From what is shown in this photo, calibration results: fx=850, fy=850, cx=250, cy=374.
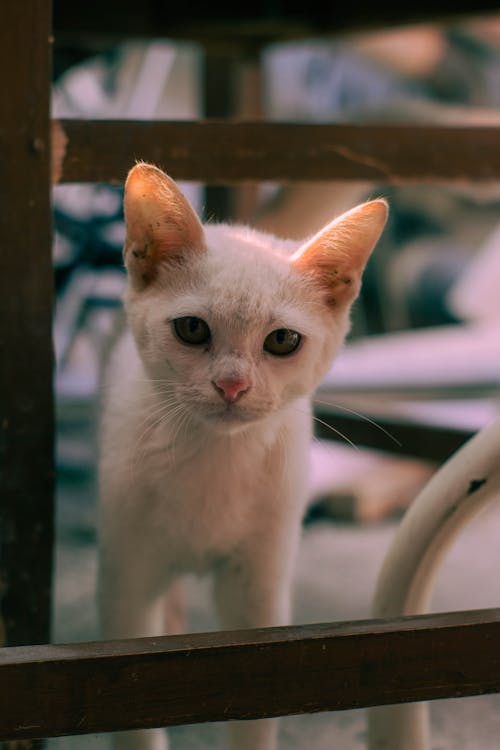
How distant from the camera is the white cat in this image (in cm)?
107

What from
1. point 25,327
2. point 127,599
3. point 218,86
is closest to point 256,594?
point 127,599

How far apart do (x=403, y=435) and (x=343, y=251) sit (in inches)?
41.2

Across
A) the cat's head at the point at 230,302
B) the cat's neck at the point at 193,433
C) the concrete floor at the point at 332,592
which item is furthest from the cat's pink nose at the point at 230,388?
the concrete floor at the point at 332,592

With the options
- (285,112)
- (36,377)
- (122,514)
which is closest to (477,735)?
(122,514)

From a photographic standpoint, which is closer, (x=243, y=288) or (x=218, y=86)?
(x=243, y=288)

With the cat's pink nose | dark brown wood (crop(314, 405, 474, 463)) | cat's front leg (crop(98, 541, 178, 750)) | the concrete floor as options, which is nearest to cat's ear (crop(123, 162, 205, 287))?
the cat's pink nose

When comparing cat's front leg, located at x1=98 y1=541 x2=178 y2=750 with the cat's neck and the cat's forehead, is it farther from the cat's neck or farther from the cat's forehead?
the cat's forehead

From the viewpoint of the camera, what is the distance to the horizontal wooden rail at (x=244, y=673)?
851 mm

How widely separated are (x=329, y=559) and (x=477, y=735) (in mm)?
837

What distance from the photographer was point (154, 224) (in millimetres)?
1120

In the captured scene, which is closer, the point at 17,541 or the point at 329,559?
the point at 17,541

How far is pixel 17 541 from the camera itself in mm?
1301

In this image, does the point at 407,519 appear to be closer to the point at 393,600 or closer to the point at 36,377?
the point at 393,600

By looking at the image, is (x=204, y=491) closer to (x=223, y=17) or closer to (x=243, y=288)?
(x=243, y=288)
